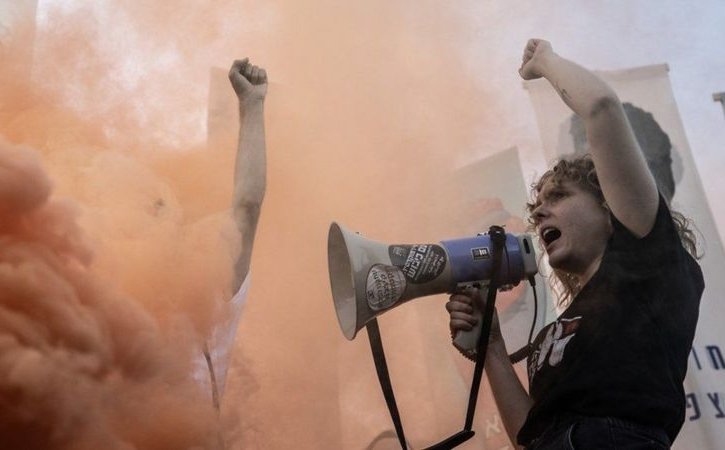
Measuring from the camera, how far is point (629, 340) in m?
1.08

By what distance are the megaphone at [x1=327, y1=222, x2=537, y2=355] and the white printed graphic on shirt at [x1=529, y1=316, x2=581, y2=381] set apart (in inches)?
4.9

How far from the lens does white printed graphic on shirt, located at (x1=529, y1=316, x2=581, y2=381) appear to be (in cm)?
117

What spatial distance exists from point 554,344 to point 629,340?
0.16 m

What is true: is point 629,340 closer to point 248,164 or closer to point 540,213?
point 540,213

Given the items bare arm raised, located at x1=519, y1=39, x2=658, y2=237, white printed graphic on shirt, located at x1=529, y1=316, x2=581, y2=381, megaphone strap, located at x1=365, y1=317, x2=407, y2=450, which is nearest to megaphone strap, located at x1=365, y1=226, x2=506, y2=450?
megaphone strap, located at x1=365, y1=317, x2=407, y2=450

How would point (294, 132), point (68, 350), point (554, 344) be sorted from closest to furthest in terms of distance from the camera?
point (68, 350) < point (554, 344) < point (294, 132)

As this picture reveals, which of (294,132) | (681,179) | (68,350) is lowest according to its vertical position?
(68,350)

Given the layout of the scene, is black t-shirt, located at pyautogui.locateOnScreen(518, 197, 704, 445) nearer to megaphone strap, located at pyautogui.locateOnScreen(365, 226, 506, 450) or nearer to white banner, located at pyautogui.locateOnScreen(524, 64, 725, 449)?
megaphone strap, located at pyautogui.locateOnScreen(365, 226, 506, 450)

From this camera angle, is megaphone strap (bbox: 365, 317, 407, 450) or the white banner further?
the white banner

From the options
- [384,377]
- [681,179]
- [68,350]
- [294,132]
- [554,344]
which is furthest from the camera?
[681,179]

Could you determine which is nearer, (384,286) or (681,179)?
(384,286)

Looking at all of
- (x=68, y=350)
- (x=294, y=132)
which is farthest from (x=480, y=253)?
(x=294, y=132)

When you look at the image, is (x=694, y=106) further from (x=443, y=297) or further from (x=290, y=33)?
(x=290, y=33)

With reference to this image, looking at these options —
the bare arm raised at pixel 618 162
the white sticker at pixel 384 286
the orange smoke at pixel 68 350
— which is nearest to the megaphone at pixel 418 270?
the white sticker at pixel 384 286
